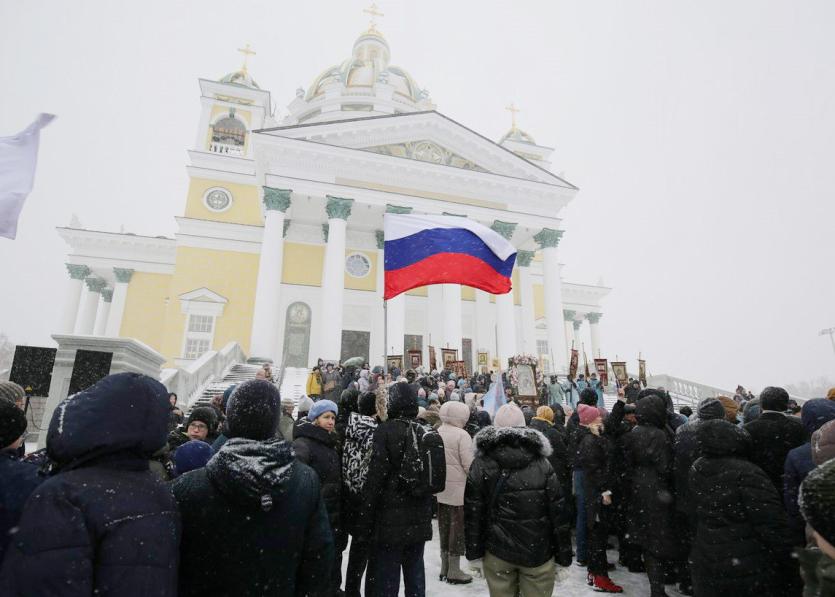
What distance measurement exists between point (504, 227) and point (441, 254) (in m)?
15.0

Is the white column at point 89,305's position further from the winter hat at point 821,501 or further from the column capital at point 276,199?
the winter hat at point 821,501

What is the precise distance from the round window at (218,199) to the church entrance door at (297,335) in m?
8.22

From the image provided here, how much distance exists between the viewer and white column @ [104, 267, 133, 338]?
86.5 ft

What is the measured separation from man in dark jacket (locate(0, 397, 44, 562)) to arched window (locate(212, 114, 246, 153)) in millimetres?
30931

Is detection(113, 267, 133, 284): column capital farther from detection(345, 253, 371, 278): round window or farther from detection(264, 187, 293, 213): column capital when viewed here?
detection(345, 253, 371, 278): round window

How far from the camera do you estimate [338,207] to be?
20141mm

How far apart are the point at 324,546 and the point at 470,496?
1.47 m

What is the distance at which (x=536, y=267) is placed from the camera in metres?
31.0

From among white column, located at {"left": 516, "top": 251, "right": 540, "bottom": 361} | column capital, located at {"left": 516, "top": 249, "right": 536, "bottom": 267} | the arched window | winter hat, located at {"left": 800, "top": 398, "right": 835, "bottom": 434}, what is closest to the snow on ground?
winter hat, located at {"left": 800, "top": 398, "right": 835, "bottom": 434}

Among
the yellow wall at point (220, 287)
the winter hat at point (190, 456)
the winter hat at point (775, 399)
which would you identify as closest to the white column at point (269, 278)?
the yellow wall at point (220, 287)

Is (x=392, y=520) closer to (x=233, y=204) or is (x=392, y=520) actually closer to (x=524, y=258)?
(x=524, y=258)

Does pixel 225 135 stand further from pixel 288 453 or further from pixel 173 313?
pixel 288 453

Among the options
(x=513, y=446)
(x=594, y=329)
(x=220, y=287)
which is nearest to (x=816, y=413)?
(x=513, y=446)

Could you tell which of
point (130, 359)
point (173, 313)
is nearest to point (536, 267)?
point (173, 313)
